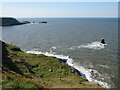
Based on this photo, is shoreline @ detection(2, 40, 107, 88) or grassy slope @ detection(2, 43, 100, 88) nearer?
grassy slope @ detection(2, 43, 100, 88)

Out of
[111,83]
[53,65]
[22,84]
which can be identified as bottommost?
[111,83]

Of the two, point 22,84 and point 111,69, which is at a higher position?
point 22,84

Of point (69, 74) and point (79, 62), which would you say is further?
point (79, 62)

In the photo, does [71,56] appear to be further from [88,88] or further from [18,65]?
[88,88]

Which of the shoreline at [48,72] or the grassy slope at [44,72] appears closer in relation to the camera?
the grassy slope at [44,72]

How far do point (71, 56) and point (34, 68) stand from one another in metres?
20.5

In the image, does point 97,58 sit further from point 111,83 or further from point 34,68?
point 34,68

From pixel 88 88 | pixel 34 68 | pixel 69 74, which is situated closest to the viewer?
pixel 88 88

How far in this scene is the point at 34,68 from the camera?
4141cm

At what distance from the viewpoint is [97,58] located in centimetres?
5412

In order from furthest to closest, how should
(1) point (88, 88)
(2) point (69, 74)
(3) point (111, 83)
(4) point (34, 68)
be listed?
(4) point (34, 68) < (2) point (69, 74) < (3) point (111, 83) < (1) point (88, 88)

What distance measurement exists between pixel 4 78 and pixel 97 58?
1515 inches

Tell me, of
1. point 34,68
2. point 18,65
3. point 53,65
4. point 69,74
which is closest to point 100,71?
point 69,74

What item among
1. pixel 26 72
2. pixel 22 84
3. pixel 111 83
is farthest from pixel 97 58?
pixel 22 84
